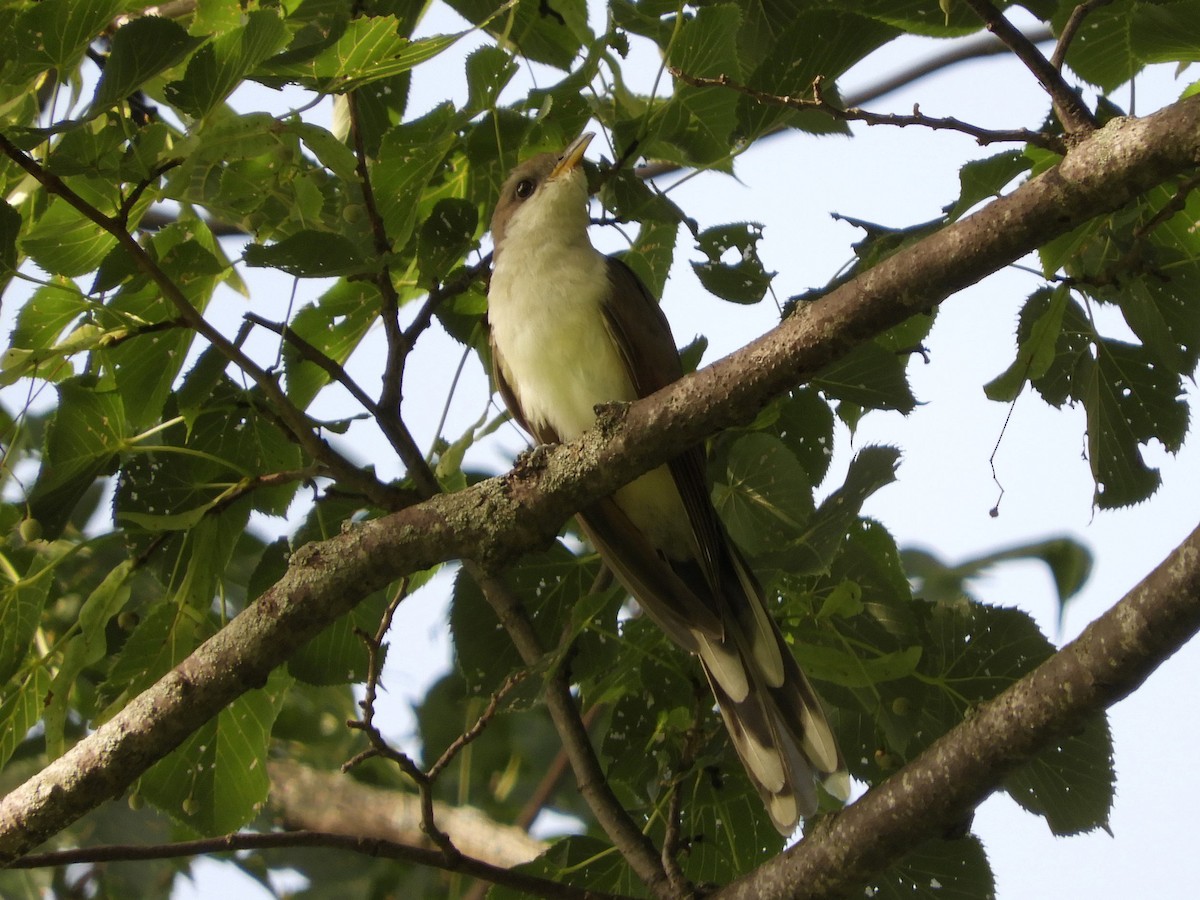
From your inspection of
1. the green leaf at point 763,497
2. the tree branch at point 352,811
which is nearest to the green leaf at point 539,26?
the green leaf at point 763,497

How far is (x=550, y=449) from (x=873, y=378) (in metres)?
0.89

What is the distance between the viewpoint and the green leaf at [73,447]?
360 cm

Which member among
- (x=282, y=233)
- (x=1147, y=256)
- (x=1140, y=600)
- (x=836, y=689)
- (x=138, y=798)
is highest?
(x=282, y=233)

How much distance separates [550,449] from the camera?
3.10 metres

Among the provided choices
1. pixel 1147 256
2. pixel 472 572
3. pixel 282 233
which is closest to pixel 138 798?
pixel 472 572

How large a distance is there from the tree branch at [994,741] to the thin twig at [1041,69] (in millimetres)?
875

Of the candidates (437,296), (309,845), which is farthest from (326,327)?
(309,845)

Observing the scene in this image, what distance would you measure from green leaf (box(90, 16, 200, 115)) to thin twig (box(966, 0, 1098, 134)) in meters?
1.76

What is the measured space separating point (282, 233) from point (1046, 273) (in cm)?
215

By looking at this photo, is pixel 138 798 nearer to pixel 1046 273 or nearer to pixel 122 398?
pixel 122 398

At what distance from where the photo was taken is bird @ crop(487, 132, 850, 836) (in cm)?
348

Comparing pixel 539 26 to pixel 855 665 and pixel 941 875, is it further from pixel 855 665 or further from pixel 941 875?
pixel 941 875

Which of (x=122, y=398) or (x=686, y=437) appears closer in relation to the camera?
(x=686, y=437)

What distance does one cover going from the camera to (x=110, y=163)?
307cm
